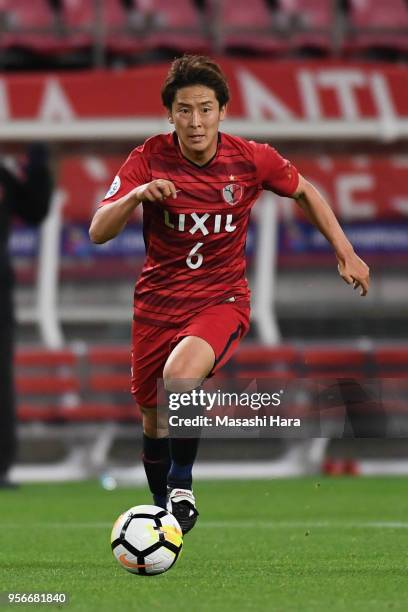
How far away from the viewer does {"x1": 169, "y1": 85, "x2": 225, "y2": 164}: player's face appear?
A: 18.8ft

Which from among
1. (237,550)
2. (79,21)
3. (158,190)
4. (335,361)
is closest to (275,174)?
(158,190)

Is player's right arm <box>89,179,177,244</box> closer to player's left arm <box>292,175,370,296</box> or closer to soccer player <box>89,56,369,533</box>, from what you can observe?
soccer player <box>89,56,369,533</box>

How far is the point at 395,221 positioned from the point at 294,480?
2678 millimetres

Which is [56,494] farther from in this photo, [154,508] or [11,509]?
[154,508]

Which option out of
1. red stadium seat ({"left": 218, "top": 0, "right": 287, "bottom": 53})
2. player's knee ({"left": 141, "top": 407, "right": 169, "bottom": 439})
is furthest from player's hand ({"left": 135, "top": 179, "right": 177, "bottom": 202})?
red stadium seat ({"left": 218, "top": 0, "right": 287, "bottom": 53})

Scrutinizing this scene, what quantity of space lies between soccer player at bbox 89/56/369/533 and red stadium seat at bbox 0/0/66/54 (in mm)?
7225

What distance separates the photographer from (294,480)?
1066 centimetres

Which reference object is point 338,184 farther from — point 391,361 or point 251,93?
point 391,361

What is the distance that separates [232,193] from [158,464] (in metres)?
1.19

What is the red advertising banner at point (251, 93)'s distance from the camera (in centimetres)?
1193

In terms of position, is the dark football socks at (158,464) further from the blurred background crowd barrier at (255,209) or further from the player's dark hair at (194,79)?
the blurred background crowd barrier at (255,209)

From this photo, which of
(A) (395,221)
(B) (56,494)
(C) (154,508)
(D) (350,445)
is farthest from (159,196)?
(A) (395,221)

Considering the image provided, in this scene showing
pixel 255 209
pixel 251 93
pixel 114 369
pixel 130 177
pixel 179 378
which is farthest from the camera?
pixel 255 209

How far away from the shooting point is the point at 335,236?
5.84 metres
